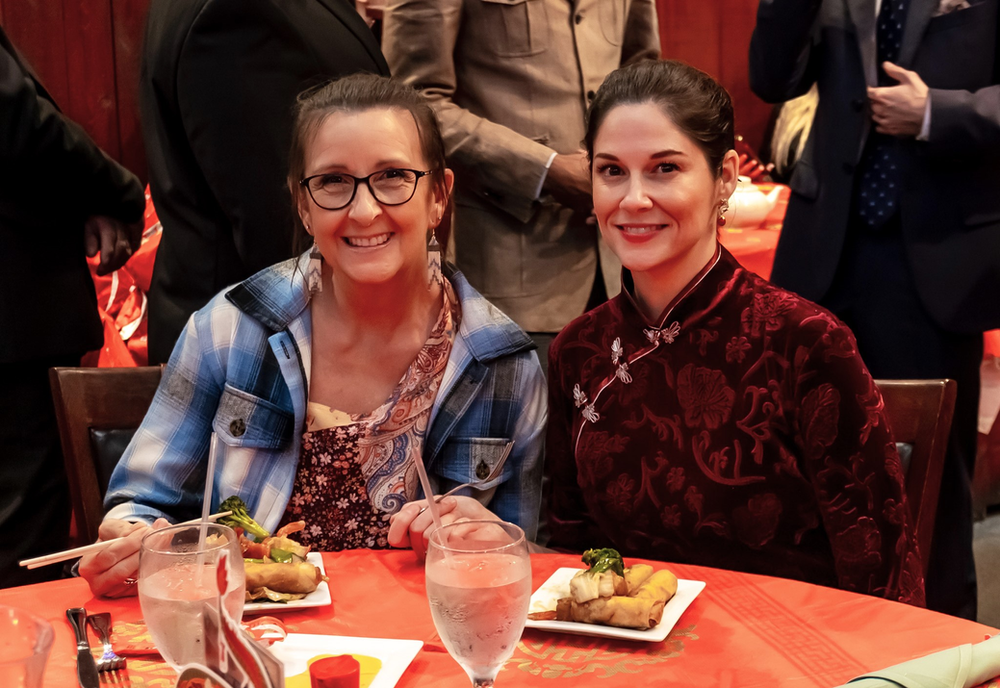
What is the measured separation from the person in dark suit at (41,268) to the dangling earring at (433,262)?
2.69 ft

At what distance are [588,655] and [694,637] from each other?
11 centimetres

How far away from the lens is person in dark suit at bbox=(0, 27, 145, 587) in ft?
6.56

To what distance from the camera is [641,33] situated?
2.43 meters

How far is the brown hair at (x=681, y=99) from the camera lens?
1.50 m

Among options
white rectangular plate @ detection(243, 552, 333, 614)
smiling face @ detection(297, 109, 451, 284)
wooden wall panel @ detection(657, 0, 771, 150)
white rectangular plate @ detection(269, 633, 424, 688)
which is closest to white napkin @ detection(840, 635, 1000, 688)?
white rectangular plate @ detection(269, 633, 424, 688)

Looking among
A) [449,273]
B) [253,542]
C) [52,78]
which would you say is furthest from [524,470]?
[52,78]

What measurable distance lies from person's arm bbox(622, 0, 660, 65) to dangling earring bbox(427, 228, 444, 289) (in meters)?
0.96

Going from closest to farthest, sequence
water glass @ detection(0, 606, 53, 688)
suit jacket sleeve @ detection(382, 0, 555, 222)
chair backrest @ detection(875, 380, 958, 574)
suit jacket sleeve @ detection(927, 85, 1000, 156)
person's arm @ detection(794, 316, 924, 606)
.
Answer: water glass @ detection(0, 606, 53, 688)
person's arm @ detection(794, 316, 924, 606)
chair backrest @ detection(875, 380, 958, 574)
suit jacket sleeve @ detection(927, 85, 1000, 156)
suit jacket sleeve @ detection(382, 0, 555, 222)

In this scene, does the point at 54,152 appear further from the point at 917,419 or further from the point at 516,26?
the point at 917,419

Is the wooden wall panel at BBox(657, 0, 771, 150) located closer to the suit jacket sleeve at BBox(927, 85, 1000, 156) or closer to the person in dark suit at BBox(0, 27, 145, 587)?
the suit jacket sleeve at BBox(927, 85, 1000, 156)

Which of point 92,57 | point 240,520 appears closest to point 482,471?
point 240,520

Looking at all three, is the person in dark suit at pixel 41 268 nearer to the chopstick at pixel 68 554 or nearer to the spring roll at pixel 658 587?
the chopstick at pixel 68 554

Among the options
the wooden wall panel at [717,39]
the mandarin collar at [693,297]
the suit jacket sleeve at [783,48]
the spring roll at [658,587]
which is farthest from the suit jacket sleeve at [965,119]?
the wooden wall panel at [717,39]

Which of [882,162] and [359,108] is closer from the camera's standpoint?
[359,108]
